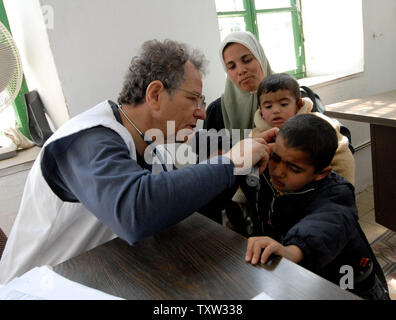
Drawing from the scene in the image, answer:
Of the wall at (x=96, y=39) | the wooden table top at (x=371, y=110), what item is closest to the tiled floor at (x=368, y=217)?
the wooden table top at (x=371, y=110)

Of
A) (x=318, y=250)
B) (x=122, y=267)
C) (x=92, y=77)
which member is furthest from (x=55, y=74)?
(x=318, y=250)

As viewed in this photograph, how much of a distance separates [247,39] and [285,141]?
979mm

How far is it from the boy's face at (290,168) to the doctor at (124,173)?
9 centimetres

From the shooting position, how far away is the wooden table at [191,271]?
0.64 m

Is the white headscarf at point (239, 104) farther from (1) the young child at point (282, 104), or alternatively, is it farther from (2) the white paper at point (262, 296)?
(2) the white paper at point (262, 296)

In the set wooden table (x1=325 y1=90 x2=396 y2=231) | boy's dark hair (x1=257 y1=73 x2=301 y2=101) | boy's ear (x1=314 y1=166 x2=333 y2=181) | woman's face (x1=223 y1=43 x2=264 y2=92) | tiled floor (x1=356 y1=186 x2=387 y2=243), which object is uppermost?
woman's face (x1=223 y1=43 x2=264 y2=92)

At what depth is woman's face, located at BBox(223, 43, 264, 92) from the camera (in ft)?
6.11

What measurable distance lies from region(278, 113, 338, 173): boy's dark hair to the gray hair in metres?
0.43

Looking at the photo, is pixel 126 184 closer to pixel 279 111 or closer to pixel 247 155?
pixel 247 155

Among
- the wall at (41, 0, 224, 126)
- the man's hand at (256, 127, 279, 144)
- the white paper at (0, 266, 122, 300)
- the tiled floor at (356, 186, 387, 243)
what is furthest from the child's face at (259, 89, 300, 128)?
the tiled floor at (356, 186, 387, 243)

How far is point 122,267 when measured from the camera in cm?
80

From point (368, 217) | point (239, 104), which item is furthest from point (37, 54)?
point (368, 217)

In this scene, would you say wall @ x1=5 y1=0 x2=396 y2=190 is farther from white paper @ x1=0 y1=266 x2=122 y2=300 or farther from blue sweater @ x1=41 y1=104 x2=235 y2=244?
white paper @ x1=0 y1=266 x2=122 y2=300
